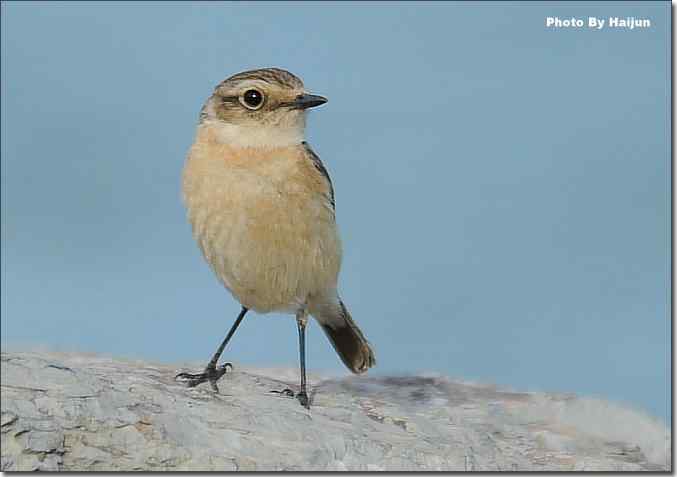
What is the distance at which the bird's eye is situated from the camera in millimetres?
4305

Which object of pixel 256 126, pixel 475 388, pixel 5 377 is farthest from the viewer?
pixel 475 388

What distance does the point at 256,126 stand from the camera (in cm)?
436

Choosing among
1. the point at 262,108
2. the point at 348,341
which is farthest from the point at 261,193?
the point at 348,341

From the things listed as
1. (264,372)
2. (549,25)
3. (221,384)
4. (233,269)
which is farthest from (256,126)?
(264,372)

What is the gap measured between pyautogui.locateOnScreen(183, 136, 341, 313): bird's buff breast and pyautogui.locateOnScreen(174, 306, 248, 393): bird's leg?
0.46 metres

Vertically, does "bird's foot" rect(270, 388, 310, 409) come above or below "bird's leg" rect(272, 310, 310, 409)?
below

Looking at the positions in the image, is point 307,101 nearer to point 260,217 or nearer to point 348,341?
point 260,217

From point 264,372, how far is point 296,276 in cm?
190

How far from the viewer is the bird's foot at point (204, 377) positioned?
15.2 ft

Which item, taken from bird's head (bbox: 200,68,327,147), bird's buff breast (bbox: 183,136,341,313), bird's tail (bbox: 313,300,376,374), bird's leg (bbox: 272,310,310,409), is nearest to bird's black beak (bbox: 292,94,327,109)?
bird's head (bbox: 200,68,327,147)

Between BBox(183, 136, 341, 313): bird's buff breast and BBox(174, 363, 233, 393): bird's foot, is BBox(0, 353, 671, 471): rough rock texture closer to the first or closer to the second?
BBox(174, 363, 233, 393): bird's foot

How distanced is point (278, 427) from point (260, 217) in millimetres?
Answer: 873

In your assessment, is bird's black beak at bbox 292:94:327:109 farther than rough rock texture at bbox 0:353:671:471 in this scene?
Yes

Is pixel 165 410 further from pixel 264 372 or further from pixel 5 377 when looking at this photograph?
pixel 264 372
